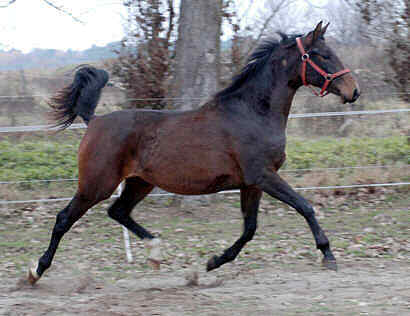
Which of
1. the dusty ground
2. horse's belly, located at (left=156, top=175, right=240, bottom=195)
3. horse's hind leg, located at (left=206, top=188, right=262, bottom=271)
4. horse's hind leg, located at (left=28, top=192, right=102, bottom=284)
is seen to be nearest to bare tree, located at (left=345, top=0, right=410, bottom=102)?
the dusty ground

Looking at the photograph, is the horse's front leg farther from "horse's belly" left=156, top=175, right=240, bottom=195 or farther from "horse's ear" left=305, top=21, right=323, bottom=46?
"horse's ear" left=305, top=21, right=323, bottom=46

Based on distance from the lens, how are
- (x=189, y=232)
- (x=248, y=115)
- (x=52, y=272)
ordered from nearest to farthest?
(x=248, y=115)
(x=52, y=272)
(x=189, y=232)

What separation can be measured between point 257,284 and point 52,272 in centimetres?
212

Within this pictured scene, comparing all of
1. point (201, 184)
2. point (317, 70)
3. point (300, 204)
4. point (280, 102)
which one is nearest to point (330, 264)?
point (300, 204)

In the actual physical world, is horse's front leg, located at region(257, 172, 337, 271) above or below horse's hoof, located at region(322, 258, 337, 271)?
above

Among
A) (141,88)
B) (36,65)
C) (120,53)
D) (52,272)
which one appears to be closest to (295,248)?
(52,272)

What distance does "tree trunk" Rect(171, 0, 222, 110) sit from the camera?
6953mm

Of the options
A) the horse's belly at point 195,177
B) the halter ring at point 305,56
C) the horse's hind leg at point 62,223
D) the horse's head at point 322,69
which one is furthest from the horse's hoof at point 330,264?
the horse's hind leg at point 62,223

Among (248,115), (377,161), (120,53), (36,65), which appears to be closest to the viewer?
(248,115)

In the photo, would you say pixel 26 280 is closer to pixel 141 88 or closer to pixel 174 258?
pixel 174 258

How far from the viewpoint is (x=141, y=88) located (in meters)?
8.03

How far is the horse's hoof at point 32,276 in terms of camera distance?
4430 mm

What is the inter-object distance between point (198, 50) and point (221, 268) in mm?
3206

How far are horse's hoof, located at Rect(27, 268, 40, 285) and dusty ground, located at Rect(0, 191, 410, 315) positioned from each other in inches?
3.4
